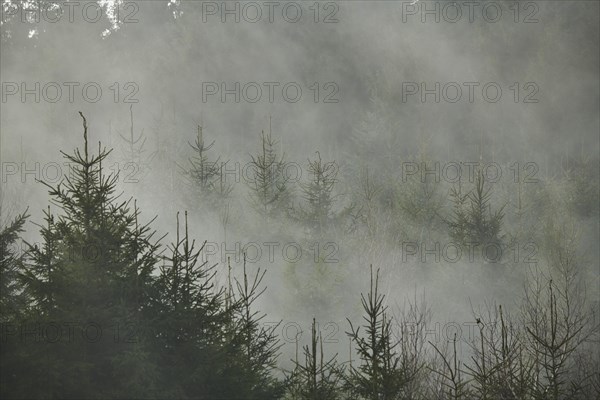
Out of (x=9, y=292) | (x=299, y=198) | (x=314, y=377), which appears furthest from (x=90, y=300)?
(x=299, y=198)

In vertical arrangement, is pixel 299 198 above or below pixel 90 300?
above

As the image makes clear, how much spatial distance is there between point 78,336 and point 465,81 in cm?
5707

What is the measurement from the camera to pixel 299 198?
47.5 m

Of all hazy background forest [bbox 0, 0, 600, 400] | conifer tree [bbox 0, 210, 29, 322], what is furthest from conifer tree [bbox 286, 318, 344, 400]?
conifer tree [bbox 0, 210, 29, 322]

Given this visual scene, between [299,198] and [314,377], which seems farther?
[299,198]

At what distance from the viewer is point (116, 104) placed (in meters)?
53.9

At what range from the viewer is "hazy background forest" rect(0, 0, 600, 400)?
942 centimetres

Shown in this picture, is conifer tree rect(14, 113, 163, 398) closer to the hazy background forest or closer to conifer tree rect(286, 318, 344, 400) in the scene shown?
the hazy background forest

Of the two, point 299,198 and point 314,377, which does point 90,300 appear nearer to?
point 314,377

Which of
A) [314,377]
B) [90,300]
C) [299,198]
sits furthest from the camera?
[299,198]

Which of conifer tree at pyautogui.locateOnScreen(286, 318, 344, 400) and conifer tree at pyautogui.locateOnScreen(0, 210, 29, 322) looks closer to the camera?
conifer tree at pyautogui.locateOnScreen(0, 210, 29, 322)

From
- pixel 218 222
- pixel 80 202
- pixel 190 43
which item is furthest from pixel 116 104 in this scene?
pixel 80 202

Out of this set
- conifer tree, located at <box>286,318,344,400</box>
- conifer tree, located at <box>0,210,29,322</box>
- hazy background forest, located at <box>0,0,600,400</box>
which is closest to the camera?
conifer tree, located at <box>0,210,29,322</box>

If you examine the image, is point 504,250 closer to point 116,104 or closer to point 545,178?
point 545,178
